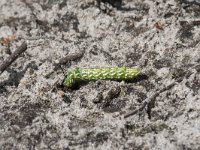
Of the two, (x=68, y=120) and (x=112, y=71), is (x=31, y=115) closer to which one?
(x=68, y=120)

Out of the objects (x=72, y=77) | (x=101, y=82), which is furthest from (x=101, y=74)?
(x=72, y=77)

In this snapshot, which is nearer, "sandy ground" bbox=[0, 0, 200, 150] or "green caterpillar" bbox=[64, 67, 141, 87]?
"sandy ground" bbox=[0, 0, 200, 150]

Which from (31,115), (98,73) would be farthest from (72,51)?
(31,115)

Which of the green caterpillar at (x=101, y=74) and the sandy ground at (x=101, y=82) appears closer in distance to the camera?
the sandy ground at (x=101, y=82)

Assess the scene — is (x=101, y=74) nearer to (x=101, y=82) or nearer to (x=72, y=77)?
(x=101, y=82)
